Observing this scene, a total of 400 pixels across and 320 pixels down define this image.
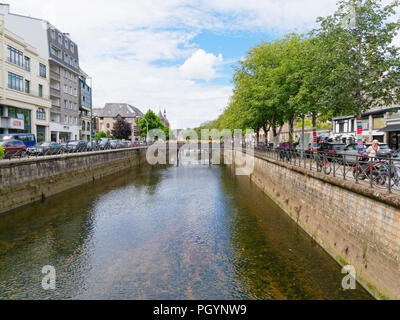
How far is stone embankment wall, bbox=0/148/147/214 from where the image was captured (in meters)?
16.9

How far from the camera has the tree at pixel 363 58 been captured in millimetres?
14547

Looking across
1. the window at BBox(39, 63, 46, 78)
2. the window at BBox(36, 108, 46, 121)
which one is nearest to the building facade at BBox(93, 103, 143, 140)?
the window at BBox(39, 63, 46, 78)

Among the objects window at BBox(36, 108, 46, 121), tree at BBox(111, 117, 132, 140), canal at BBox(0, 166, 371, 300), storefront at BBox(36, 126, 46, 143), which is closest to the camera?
canal at BBox(0, 166, 371, 300)

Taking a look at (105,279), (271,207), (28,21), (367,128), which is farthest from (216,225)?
(28,21)

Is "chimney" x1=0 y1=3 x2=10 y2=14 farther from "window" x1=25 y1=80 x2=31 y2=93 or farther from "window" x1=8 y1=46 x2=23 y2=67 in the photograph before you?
"window" x1=25 y1=80 x2=31 y2=93

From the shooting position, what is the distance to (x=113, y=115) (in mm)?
115438

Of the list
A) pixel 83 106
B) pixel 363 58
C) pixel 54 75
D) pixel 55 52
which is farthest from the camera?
pixel 83 106

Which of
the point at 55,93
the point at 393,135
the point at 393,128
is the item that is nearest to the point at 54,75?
the point at 55,93

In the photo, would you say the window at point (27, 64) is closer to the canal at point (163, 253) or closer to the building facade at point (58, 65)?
the building facade at point (58, 65)

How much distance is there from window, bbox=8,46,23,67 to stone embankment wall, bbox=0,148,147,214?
47.7 feet

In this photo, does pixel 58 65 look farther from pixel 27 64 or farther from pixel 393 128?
pixel 393 128

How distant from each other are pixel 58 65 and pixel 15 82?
50.2ft
